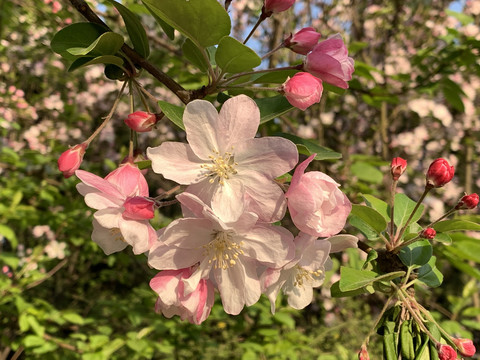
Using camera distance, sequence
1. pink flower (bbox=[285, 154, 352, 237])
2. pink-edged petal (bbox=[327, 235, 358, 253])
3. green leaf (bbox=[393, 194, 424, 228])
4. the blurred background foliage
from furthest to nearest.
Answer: the blurred background foliage, green leaf (bbox=[393, 194, 424, 228]), pink-edged petal (bbox=[327, 235, 358, 253]), pink flower (bbox=[285, 154, 352, 237])

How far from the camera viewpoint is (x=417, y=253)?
0.84 meters

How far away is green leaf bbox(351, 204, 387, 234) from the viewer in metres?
0.80

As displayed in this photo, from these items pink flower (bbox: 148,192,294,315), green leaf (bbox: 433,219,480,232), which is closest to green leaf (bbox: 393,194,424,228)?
green leaf (bbox: 433,219,480,232)

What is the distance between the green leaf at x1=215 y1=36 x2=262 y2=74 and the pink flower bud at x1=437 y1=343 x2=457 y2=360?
611 mm

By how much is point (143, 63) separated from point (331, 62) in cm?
39

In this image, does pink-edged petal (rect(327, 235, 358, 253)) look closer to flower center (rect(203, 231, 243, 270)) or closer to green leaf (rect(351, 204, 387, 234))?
green leaf (rect(351, 204, 387, 234))

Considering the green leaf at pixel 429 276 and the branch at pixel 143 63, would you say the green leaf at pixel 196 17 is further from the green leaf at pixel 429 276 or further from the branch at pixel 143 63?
the green leaf at pixel 429 276

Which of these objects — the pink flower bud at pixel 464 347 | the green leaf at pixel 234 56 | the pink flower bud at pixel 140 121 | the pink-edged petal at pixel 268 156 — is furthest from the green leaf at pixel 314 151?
the pink flower bud at pixel 464 347

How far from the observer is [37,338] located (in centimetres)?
217

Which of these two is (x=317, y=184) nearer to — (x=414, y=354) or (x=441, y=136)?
(x=414, y=354)

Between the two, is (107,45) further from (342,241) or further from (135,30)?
(342,241)

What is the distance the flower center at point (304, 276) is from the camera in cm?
92

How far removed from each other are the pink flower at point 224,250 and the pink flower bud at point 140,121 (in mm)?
193

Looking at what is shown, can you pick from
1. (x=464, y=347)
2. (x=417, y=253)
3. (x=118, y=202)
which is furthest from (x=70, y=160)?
(x=464, y=347)
